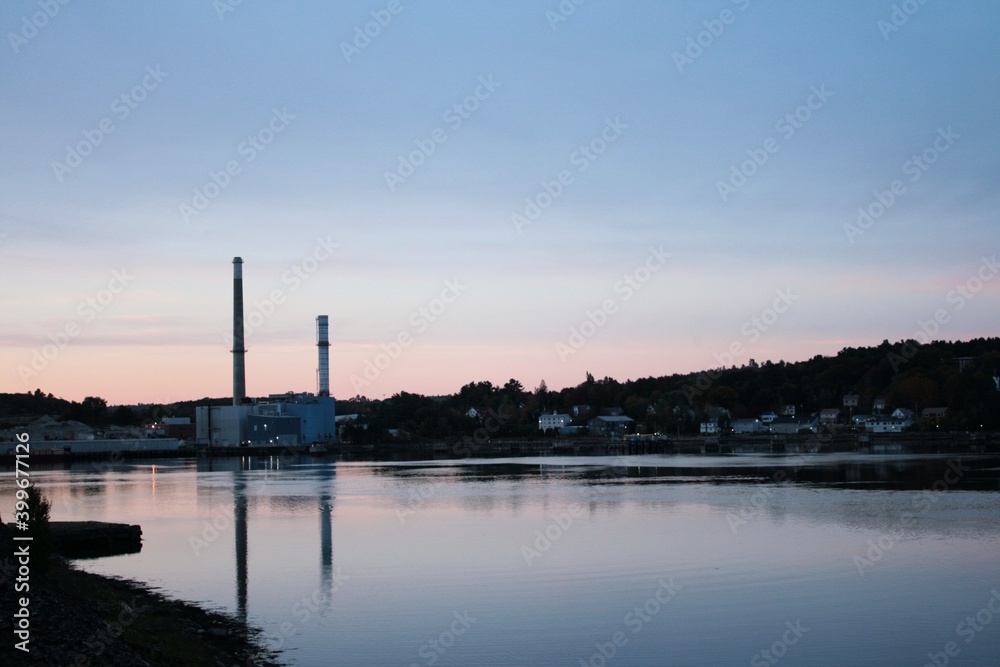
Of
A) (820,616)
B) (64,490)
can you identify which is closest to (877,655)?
→ (820,616)

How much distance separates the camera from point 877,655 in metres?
15.4

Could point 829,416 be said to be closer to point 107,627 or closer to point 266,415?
point 266,415

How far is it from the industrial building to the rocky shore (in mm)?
95240

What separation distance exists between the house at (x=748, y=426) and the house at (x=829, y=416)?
923cm

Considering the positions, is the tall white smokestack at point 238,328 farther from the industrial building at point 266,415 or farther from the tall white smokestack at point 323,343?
the tall white smokestack at point 323,343

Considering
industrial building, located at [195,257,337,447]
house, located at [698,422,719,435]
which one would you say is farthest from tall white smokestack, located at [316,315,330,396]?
house, located at [698,422,719,435]

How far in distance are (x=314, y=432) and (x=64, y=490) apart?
238 feet

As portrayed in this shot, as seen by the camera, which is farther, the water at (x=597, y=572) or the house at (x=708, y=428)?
the house at (x=708, y=428)

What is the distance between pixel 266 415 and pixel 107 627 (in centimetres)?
11035

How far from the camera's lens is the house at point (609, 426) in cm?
15538

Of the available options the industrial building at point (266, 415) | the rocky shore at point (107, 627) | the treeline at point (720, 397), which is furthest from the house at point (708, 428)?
the rocky shore at point (107, 627)

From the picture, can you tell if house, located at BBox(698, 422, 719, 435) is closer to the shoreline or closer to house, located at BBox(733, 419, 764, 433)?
house, located at BBox(733, 419, 764, 433)

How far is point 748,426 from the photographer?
15250 cm

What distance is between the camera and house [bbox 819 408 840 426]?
14527cm
